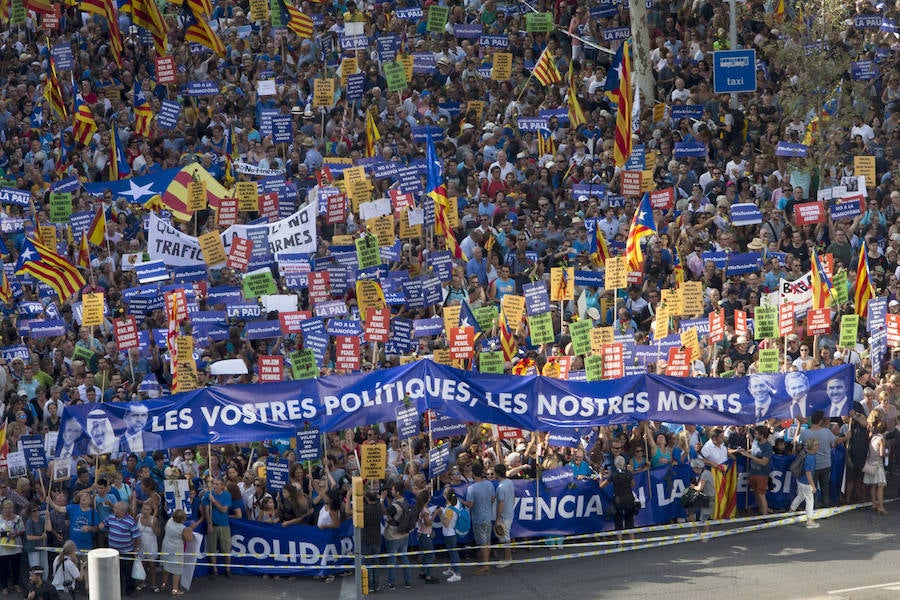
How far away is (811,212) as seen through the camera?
94.9 ft

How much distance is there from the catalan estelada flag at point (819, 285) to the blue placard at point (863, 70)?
6.96 meters

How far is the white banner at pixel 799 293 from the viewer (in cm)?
2642

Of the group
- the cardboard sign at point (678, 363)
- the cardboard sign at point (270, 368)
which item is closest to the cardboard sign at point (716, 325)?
the cardboard sign at point (678, 363)

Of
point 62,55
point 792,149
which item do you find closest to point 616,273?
point 792,149

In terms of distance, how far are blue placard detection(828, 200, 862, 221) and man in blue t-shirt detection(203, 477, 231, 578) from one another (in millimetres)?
11667

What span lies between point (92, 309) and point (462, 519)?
22.7 ft

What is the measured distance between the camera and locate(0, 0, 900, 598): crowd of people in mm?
22562

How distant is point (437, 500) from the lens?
74.6ft

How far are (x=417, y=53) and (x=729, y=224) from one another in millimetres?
7540

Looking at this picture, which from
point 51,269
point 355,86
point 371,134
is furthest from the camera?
point 355,86

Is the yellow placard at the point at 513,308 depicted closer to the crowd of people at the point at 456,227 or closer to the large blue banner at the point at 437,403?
the crowd of people at the point at 456,227

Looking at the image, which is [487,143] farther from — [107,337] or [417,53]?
[107,337]

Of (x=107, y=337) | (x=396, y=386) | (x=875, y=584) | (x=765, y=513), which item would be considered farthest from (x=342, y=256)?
(x=875, y=584)

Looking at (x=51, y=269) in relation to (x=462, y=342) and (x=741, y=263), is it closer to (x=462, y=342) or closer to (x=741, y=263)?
(x=462, y=342)
